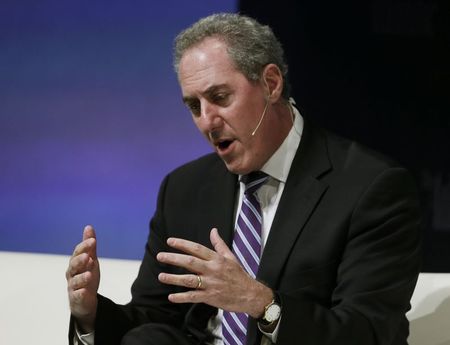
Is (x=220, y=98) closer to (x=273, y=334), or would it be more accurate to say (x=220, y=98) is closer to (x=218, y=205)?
(x=218, y=205)

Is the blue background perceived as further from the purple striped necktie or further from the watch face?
the watch face

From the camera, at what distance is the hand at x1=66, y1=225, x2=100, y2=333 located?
1569 millimetres

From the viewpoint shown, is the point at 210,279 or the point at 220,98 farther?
the point at 220,98

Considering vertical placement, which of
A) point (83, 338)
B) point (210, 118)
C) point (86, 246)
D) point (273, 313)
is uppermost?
point (210, 118)

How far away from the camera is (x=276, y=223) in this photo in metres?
1.64

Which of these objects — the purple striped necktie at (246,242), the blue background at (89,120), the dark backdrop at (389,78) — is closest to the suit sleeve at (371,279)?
the purple striped necktie at (246,242)

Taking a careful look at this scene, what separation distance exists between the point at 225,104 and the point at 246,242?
292mm

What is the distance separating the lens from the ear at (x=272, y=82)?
1.71 metres

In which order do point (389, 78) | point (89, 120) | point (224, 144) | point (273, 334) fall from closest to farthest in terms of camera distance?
point (273, 334)
point (224, 144)
point (389, 78)
point (89, 120)

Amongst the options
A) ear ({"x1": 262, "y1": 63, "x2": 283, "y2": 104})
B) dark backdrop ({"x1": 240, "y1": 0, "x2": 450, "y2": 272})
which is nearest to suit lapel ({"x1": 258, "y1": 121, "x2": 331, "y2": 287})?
ear ({"x1": 262, "y1": 63, "x2": 283, "y2": 104})

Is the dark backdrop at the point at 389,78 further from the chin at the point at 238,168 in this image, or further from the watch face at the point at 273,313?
the watch face at the point at 273,313

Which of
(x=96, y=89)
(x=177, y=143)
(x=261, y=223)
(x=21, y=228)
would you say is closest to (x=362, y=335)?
(x=261, y=223)

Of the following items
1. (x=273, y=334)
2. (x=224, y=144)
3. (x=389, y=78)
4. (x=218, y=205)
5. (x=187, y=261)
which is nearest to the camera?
(x=187, y=261)

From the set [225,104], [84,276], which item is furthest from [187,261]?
[225,104]
